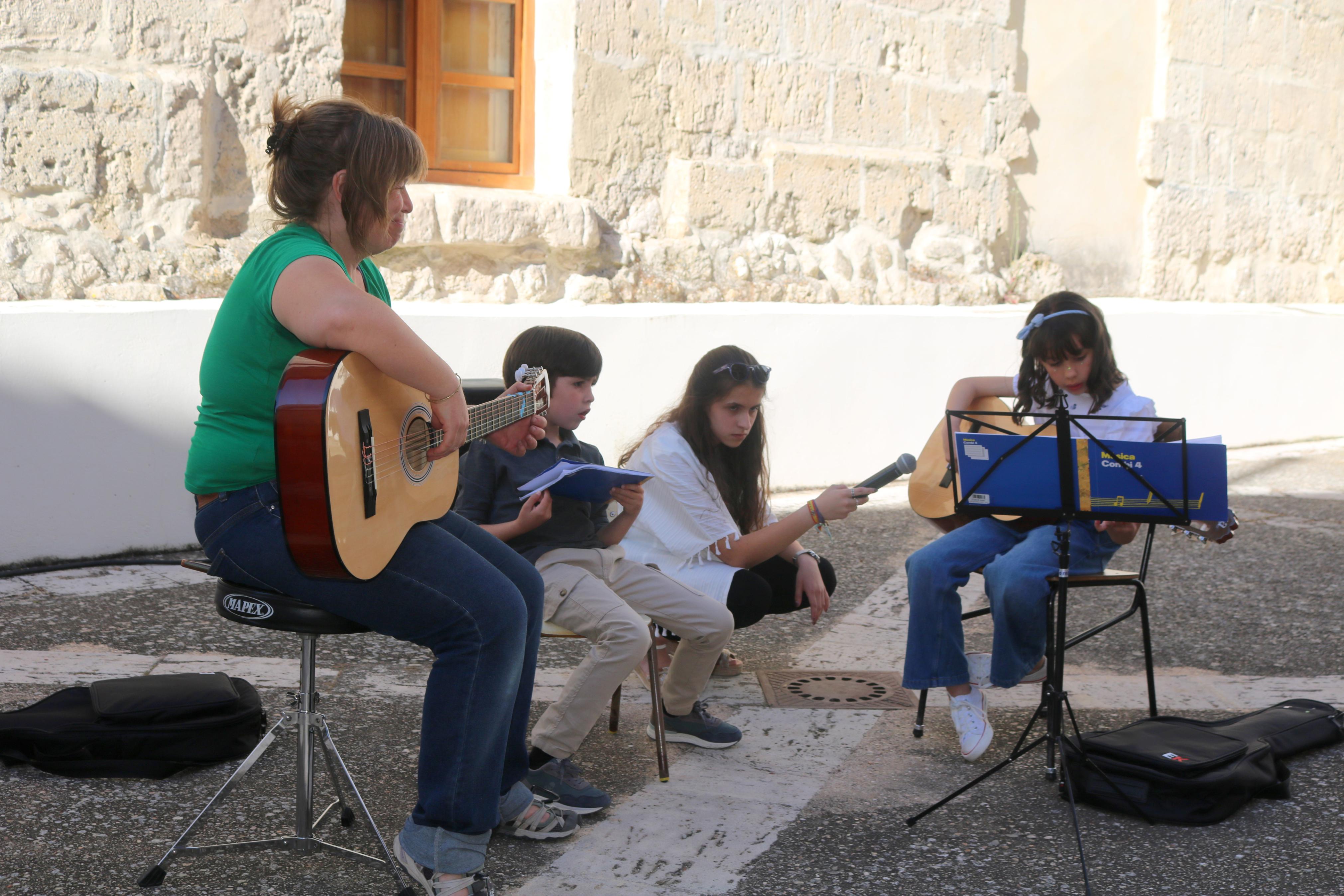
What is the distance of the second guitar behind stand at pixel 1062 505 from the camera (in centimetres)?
274

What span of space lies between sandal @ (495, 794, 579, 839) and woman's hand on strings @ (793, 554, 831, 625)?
980 millimetres

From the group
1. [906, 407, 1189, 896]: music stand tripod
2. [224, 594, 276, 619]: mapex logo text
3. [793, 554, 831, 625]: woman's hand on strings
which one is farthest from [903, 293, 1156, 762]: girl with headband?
[224, 594, 276, 619]: mapex logo text

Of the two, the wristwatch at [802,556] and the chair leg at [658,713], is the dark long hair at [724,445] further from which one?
the chair leg at [658,713]

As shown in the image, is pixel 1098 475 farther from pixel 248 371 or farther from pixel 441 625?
pixel 248 371

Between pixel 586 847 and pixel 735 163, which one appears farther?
pixel 735 163

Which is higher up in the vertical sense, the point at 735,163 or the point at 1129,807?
the point at 735,163

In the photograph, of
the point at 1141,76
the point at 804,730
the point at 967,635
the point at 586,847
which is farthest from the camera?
the point at 1141,76

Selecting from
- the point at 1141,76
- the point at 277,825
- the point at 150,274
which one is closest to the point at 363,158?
the point at 277,825

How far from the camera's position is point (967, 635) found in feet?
14.1

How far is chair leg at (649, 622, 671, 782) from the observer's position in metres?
2.94

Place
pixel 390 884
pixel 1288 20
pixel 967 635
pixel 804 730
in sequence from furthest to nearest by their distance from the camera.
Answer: pixel 1288 20 < pixel 967 635 < pixel 804 730 < pixel 390 884

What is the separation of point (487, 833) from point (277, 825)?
0.61m

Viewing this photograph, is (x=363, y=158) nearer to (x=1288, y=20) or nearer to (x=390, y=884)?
(x=390, y=884)

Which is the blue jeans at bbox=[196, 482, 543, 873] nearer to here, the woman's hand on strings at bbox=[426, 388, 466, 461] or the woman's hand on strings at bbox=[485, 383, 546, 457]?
the woman's hand on strings at bbox=[426, 388, 466, 461]
